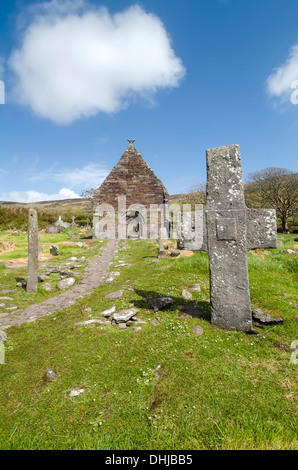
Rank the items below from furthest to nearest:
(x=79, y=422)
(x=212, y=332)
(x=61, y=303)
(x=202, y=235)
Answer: (x=61, y=303) < (x=202, y=235) < (x=212, y=332) < (x=79, y=422)

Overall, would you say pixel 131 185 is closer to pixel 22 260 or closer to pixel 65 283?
pixel 22 260

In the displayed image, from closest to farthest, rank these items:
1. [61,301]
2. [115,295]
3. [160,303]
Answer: [160,303]
[115,295]
[61,301]

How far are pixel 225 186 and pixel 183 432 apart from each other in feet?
12.2

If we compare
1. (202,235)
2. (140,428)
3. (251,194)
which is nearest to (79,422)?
(140,428)

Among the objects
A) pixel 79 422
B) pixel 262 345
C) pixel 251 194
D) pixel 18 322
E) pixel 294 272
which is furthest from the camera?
pixel 251 194

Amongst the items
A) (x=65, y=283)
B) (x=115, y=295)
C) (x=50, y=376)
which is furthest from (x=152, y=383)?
(x=65, y=283)

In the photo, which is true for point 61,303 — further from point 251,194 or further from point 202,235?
point 251,194

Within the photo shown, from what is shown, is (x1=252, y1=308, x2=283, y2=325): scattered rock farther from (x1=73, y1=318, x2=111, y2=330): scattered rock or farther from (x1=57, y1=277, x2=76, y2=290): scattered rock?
(x1=57, y1=277, x2=76, y2=290): scattered rock

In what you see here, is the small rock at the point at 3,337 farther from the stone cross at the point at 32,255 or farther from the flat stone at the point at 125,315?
the stone cross at the point at 32,255

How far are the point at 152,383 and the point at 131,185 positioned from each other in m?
20.0

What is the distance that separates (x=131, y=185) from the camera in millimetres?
21844

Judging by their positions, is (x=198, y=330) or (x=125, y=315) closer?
(x=198, y=330)

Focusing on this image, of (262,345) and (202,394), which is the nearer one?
(202,394)

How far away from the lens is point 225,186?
4.43 meters
